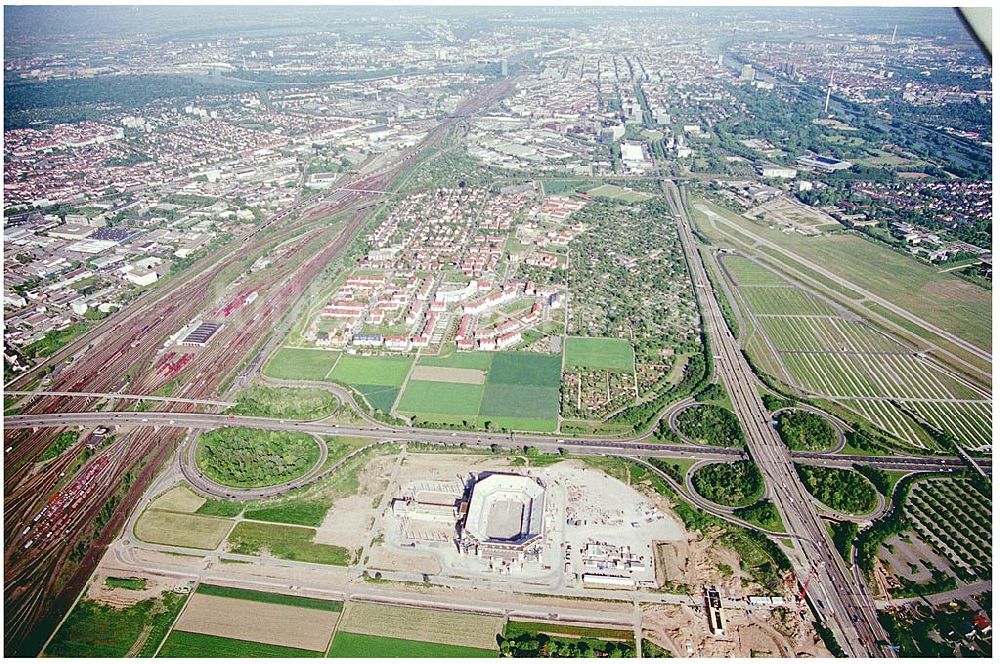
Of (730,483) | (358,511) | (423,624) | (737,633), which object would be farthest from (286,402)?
(737,633)

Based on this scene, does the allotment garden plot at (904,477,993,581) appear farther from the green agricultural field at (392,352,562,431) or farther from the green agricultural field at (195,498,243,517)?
the green agricultural field at (195,498,243,517)

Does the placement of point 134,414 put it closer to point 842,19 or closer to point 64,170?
point 64,170

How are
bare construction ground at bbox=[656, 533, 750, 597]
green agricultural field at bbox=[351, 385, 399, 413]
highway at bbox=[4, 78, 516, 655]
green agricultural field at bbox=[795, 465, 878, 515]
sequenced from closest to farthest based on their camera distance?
bare construction ground at bbox=[656, 533, 750, 597]
highway at bbox=[4, 78, 516, 655]
green agricultural field at bbox=[795, 465, 878, 515]
green agricultural field at bbox=[351, 385, 399, 413]

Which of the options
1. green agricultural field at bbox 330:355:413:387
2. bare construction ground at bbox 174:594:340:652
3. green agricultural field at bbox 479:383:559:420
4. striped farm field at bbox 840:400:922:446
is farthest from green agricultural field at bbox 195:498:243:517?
striped farm field at bbox 840:400:922:446

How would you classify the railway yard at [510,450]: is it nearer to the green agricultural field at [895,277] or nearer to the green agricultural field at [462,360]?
the green agricultural field at [462,360]

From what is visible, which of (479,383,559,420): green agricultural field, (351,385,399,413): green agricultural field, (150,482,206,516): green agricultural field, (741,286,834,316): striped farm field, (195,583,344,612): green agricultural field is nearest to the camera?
(195,583,344,612): green agricultural field

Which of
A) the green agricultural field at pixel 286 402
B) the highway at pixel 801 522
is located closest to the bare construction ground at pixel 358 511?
the green agricultural field at pixel 286 402

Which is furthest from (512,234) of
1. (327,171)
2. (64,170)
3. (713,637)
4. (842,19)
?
(842,19)
